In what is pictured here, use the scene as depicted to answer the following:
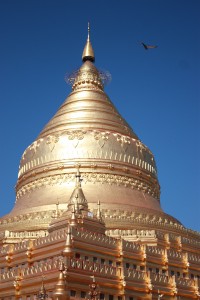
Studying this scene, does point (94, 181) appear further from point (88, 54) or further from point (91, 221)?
point (88, 54)

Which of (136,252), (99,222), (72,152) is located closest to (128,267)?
(136,252)

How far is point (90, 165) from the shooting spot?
1420 inches

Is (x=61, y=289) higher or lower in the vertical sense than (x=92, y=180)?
lower

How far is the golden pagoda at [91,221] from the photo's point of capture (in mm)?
24234

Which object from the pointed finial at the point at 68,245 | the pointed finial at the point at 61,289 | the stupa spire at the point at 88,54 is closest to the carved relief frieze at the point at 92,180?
the pointed finial at the point at 68,245

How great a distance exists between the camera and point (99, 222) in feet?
88.7

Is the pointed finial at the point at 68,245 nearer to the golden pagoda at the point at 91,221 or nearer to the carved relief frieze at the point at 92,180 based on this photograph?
the golden pagoda at the point at 91,221

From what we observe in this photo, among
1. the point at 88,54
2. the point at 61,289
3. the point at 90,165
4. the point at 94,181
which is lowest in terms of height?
the point at 61,289

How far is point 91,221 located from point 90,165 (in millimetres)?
9822

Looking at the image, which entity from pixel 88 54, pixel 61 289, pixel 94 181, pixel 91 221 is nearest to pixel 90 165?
pixel 94 181

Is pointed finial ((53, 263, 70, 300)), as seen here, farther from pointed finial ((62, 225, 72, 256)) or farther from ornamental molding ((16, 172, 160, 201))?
ornamental molding ((16, 172, 160, 201))

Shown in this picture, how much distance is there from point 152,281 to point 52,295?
640 centimetres

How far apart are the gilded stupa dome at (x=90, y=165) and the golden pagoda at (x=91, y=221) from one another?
0.08 meters

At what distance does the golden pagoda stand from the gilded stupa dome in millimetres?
77
